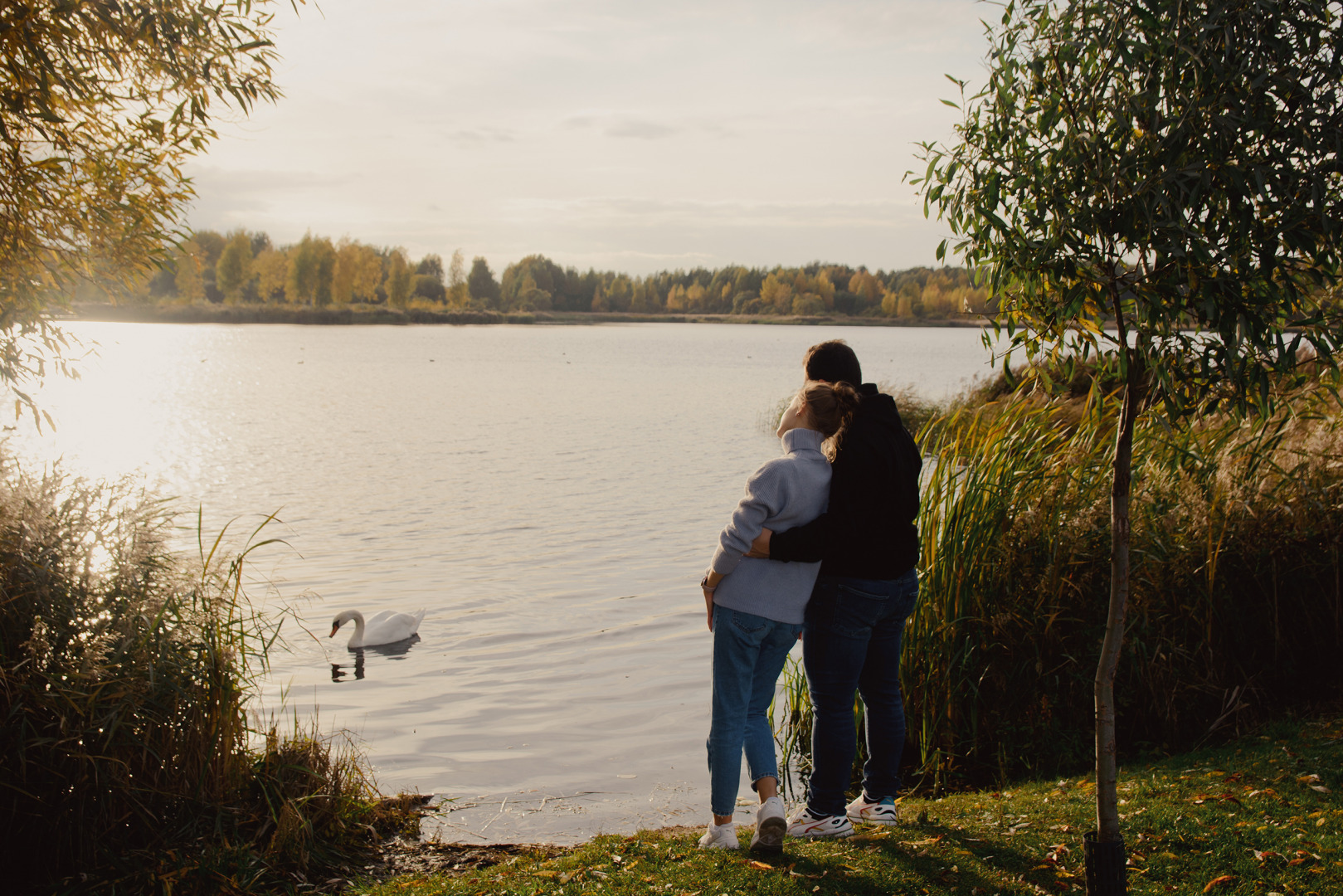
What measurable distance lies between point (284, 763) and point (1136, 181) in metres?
4.45

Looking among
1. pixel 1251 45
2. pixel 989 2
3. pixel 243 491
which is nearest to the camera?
pixel 1251 45

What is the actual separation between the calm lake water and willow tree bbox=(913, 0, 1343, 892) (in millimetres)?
3865

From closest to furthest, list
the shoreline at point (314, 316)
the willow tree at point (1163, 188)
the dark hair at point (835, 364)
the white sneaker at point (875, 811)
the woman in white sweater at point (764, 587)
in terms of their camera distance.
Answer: the willow tree at point (1163, 188) < the woman in white sweater at point (764, 587) < the dark hair at point (835, 364) < the white sneaker at point (875, 811) < the shoreline at point (314, 316)

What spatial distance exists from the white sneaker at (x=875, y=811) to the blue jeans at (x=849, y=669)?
19 cm

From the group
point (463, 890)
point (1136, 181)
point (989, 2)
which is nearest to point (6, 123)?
point (463, 890)

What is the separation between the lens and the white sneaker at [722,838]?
407 centimetres

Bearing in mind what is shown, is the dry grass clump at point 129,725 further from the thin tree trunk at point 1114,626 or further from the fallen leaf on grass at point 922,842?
the thin tree trunk at point 1114,626

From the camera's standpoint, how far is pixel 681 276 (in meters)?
154

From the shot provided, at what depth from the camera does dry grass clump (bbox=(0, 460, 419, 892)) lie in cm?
387

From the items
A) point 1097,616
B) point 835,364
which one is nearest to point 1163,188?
point 835,364

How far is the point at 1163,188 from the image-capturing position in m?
2.87

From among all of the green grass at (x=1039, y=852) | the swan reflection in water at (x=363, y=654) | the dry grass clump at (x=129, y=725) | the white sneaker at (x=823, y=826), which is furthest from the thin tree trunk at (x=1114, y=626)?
the swan reflection in water at (x=363, y=654)

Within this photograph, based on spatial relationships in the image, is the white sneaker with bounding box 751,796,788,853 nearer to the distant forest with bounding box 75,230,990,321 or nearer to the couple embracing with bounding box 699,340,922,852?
the couple embracing with bounding box 699,340,922,852

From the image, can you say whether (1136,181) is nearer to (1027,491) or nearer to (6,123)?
(1027,491)
